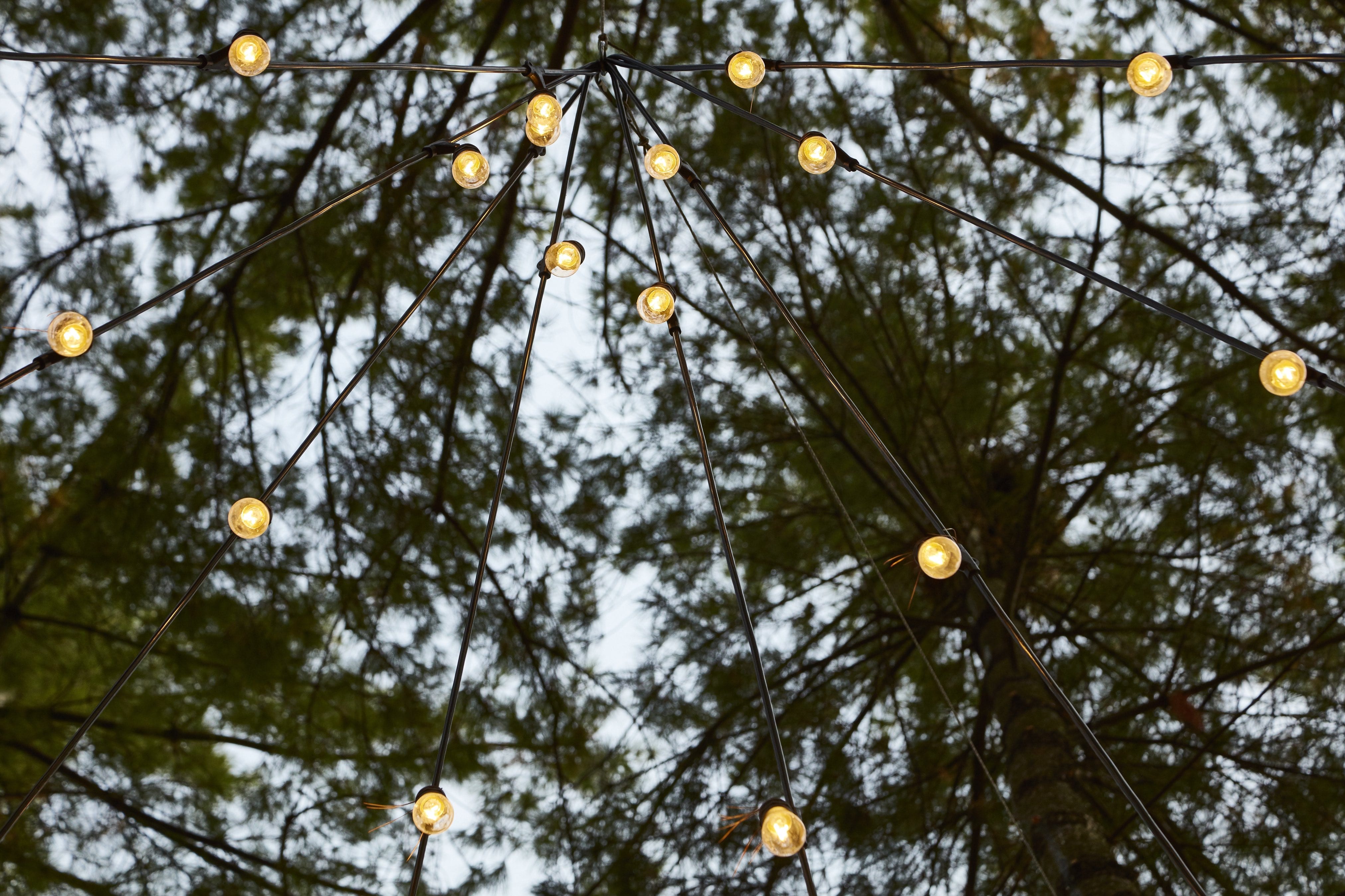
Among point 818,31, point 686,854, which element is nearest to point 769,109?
point 818,31

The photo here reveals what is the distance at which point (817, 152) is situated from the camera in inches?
68.4

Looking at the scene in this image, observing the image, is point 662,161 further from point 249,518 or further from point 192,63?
point 249,518

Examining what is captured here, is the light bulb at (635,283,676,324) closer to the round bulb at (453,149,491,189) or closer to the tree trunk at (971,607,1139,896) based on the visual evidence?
the round bulb at (453,149,491,189)

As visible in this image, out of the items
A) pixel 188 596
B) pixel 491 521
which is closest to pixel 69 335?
pixel 188 596

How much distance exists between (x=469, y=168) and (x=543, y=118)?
7.1 inches

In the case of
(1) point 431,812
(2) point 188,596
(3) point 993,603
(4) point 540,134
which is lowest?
(3) point 993,603

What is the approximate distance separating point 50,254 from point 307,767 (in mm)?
2250

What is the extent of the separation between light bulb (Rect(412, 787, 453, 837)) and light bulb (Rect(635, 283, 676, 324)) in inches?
33.0

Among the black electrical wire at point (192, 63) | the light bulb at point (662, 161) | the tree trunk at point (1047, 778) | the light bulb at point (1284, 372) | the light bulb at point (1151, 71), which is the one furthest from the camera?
the tree trunk at point (1047, 778)

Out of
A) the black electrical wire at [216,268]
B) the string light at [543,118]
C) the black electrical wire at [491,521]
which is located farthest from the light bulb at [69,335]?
the string light at [543,118]

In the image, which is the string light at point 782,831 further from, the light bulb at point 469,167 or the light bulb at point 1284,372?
the light bulb at point 469,167

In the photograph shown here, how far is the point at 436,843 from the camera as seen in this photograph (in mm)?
4188

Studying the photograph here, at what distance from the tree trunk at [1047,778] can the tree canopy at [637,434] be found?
120 mm

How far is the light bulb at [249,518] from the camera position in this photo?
1.64 meters
